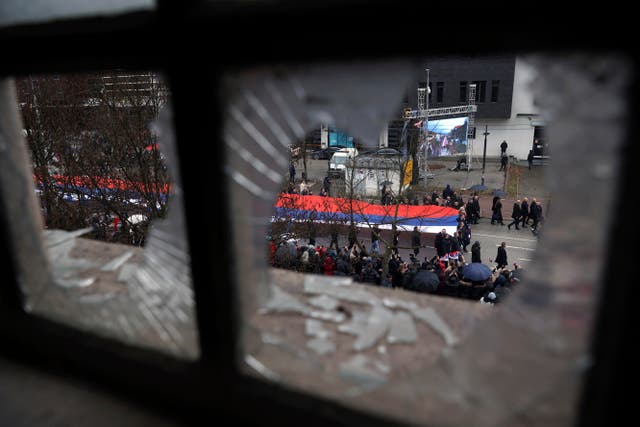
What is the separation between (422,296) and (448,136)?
2143 centimetres

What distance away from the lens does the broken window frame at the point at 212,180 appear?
33.5 inches

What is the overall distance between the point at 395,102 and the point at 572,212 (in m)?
0.46

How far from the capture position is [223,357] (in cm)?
133

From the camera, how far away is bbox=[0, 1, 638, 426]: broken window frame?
0.85 m

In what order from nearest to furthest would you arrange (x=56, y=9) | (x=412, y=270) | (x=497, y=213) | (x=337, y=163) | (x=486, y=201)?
(x=56, y=9) → (x=412, y=270) → (x=497, y=213) → (x=337, y=163) → (x=486, y=201)

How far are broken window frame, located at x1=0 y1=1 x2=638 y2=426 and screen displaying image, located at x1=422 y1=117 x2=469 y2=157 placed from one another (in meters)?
20.4

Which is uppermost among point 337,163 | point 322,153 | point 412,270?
point 322,153

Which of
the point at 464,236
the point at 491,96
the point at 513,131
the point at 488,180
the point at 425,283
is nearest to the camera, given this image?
the point at 425,283

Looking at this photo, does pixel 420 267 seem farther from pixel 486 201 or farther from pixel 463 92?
pixel 463 92

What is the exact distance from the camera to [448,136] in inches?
869

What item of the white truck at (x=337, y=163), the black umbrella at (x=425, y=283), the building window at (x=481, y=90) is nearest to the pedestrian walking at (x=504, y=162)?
the building window at (x=481, y=90)

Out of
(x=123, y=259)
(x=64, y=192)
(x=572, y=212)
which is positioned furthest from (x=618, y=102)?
(x=64, y=192)

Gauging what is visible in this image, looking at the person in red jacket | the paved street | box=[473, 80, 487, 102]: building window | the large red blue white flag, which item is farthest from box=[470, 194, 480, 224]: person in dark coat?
box=[473, 80, 487, 102]: building window

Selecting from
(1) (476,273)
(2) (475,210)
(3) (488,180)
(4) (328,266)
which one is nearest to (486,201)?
(3) (488,180)
